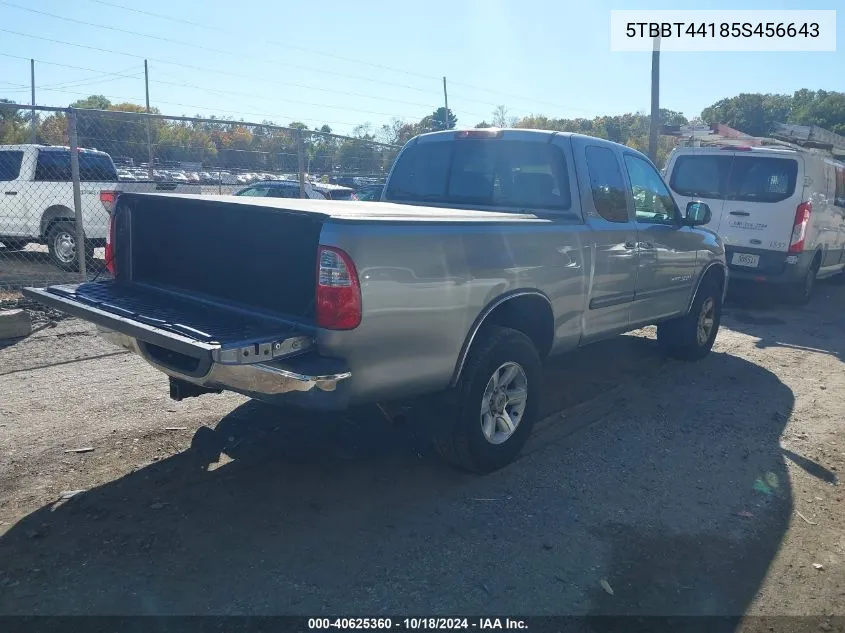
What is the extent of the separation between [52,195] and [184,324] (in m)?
9.11

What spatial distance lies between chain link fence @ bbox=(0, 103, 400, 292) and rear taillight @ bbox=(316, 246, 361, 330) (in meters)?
6.40

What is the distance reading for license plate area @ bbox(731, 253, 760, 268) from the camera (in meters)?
10.6

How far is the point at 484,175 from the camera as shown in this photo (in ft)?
18.4

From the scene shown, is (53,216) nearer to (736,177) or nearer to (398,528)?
(398,528)

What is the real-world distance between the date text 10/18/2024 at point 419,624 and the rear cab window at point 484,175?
9.96 ft

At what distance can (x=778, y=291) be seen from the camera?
12.0 m

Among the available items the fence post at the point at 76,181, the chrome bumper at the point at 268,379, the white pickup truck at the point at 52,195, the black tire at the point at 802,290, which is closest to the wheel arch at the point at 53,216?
the white pickup truck at the point at 52,195

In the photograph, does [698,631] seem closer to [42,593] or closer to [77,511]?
[42,593]

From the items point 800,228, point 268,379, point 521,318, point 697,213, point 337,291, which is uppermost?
point 697,213

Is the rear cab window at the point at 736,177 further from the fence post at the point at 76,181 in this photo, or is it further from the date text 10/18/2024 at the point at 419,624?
the date text 10/18/2024 at the point at 419,624

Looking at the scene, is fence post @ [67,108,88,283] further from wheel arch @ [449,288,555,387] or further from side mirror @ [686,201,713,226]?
side mirror @ [686,201,713,226]

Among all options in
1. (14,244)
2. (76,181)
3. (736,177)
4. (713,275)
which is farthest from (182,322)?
(14,244)

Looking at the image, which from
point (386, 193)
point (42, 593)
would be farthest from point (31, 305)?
point (42, 593)

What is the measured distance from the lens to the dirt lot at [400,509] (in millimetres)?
3277
